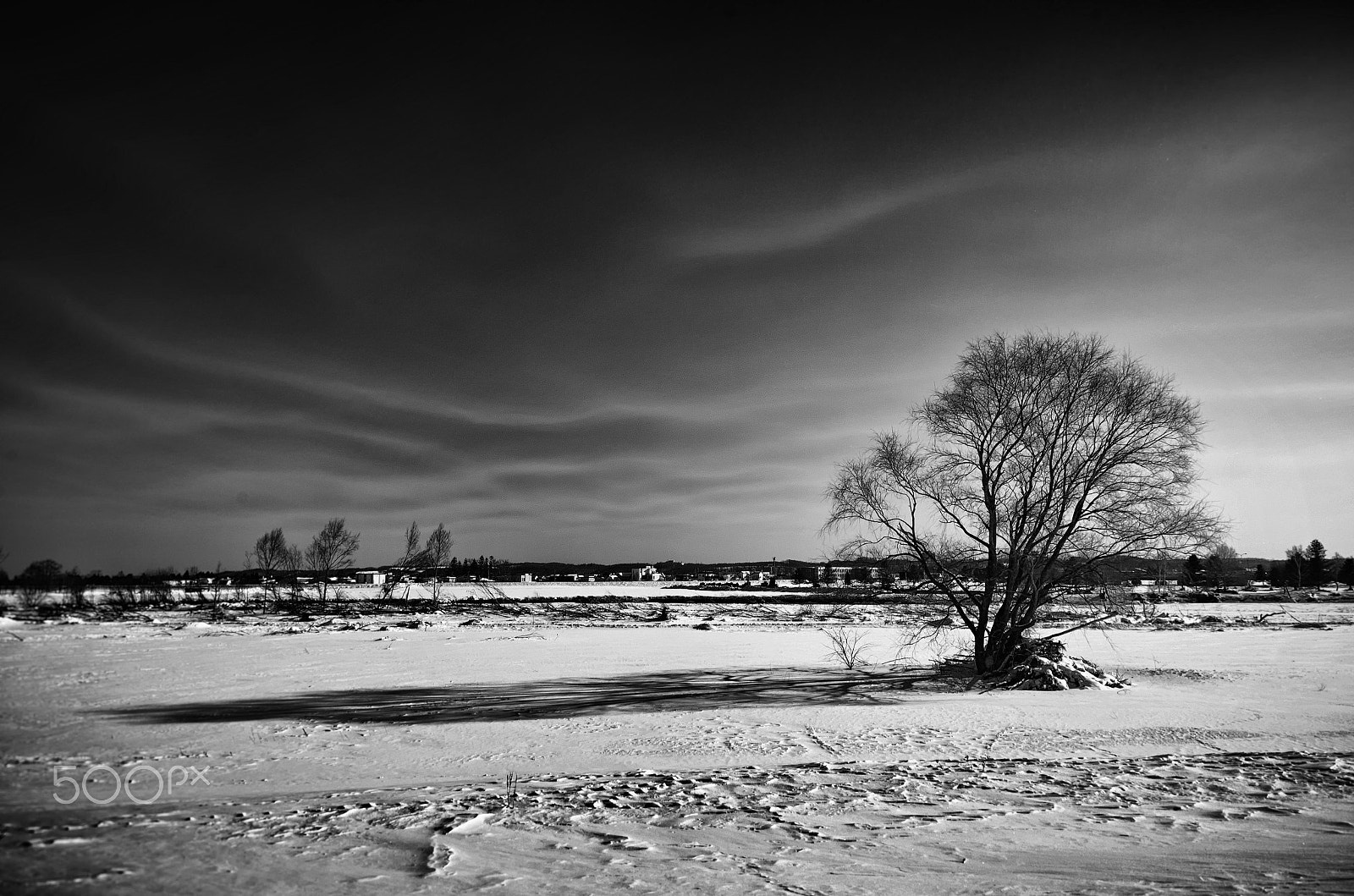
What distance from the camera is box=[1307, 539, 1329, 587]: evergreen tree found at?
3000 inches

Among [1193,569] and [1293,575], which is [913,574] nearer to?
[1193,569]

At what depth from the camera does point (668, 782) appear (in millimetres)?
8336

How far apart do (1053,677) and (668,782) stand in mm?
11668

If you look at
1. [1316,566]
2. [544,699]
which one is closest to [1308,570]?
[1316,566]

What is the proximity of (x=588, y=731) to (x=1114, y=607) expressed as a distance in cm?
1288

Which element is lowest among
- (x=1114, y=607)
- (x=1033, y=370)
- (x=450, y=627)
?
(x=450, y=627)

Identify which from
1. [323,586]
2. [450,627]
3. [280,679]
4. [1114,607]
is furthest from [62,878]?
[323,586]

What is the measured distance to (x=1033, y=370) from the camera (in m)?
17.8

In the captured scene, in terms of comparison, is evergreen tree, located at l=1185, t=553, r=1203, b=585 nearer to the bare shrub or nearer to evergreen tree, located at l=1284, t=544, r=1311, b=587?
the bare shrub

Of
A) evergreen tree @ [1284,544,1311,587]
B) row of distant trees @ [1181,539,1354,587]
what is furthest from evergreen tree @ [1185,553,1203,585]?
evergreen tree @ [1284,544,1311,587]

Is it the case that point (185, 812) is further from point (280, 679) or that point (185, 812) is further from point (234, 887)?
point (280, 679)
